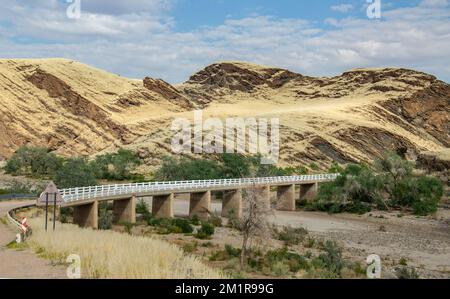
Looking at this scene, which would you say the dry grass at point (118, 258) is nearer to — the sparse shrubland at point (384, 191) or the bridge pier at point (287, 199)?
the sparse shrubland at point (384, 191)

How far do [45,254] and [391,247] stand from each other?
2417 centimetres

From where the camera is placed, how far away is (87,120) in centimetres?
11488

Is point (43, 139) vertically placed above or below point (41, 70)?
below

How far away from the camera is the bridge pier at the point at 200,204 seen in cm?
4784

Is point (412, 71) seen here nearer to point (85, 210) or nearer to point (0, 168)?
point (0, 168)

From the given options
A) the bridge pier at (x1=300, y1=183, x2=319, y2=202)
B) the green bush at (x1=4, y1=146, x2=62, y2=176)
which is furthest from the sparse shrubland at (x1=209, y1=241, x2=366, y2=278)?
the green bush at (x1=4, y1=146, x2=62, y2=176)

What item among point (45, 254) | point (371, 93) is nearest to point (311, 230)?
point (45, 254)

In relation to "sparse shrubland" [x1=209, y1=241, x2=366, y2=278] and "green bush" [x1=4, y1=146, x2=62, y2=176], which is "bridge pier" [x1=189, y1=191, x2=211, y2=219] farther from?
"green bush" [x1=4, y1=146, x2=62, y2=176]

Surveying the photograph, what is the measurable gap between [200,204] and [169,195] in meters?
5.04

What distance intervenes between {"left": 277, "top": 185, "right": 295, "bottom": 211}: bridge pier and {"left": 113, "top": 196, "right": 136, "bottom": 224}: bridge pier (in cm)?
2542

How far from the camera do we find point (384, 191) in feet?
196

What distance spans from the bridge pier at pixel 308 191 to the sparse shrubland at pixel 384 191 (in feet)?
15.9

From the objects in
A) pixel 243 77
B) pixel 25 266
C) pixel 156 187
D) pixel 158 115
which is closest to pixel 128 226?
pixel 156 187
